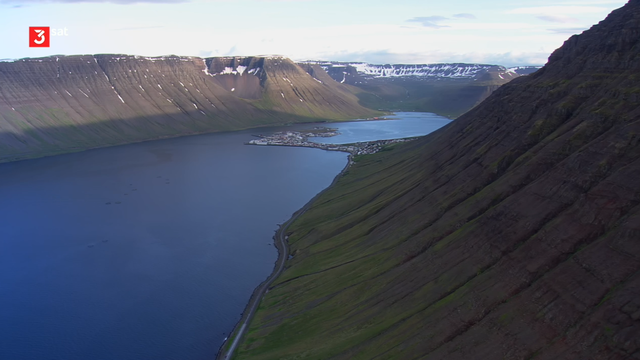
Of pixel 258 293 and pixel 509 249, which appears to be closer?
pixel 509 249

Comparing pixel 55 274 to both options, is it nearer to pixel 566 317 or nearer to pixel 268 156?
pixel 566 317

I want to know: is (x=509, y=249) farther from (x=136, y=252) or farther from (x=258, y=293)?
(x=136, y=252)

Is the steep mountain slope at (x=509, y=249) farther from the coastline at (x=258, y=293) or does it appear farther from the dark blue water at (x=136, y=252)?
the dark blue water at (x=136, y=252)

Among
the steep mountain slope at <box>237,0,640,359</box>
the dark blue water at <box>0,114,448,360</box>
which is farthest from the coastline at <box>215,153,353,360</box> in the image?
the steep mountain slope at <box>237,0,640,359</box>

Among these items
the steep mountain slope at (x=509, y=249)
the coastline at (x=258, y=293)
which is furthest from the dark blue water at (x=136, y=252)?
the steep mountain slope at (x=509, y=249)

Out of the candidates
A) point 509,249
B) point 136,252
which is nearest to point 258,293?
point 136,252

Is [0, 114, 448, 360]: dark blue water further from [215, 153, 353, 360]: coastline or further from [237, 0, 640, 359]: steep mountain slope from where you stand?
[237, 0, 640, 359]: steep mountain slope
